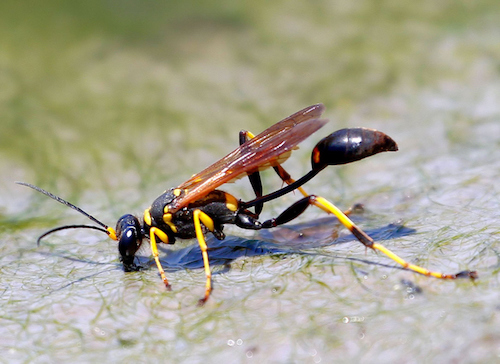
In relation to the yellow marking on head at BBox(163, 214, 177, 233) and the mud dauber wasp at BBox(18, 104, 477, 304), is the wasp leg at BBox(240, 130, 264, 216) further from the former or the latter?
the yellow marking on head at BBox(163, 214, 177, 233)

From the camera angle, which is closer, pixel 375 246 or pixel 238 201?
pixel 375 246

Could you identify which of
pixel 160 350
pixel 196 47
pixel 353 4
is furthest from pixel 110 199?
pixel 353 4

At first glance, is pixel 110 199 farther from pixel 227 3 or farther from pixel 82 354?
pixel 227 3

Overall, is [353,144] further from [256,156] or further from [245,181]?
[245,181]

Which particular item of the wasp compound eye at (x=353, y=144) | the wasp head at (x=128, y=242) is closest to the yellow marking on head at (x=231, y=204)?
the wasp head at (x=128, y=242)

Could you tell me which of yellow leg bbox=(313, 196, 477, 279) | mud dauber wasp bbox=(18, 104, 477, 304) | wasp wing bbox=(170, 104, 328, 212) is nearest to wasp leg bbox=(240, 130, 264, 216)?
mud dauber wasp bbox=(18, 104, 477, 304)

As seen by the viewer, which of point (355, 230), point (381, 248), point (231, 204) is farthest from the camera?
point (231, 204)

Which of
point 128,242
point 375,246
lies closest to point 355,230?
point 375,246

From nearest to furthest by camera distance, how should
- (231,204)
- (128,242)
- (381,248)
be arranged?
(381,248), (128,242), (231,204)

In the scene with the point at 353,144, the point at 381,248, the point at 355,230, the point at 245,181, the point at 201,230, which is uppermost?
the point at 245,181
